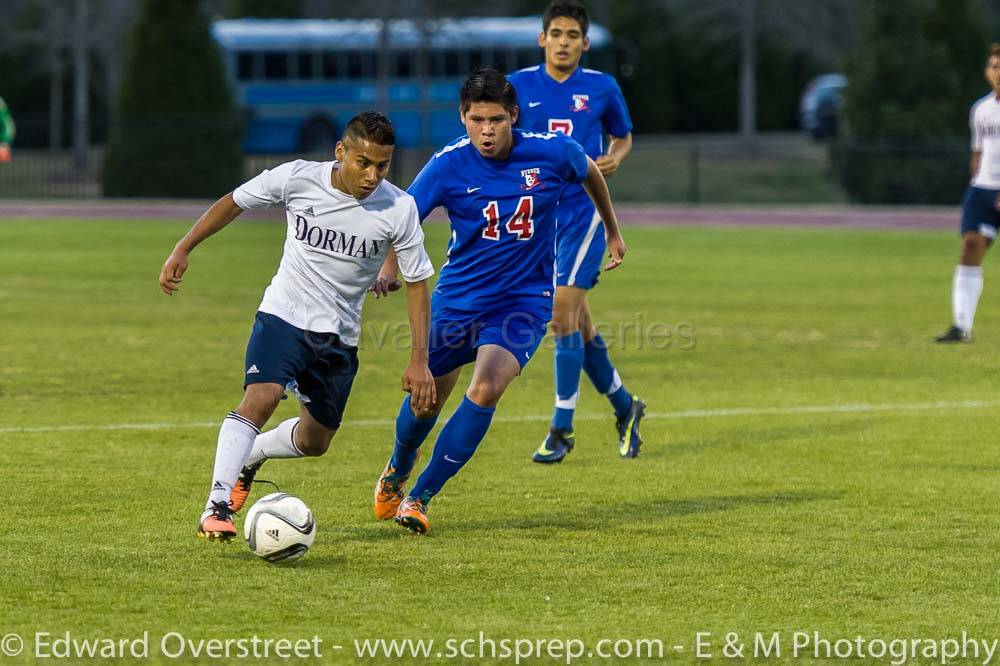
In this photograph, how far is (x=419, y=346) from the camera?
22.6 feet

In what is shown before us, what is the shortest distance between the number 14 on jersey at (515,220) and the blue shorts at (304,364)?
0.86m

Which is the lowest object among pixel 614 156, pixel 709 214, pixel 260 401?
pixel 709 214

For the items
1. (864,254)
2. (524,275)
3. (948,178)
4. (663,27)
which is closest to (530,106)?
(524,275)

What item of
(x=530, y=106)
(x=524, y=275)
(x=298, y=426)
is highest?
(x=530, y=106)

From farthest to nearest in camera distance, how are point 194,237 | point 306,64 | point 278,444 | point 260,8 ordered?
point 260,8
point 306,64
point 278,444
point 194,237

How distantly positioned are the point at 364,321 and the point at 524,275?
29.6ft

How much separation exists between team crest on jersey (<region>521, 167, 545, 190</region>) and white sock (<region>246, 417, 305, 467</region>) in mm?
1445

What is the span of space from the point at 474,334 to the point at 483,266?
1.01 ft

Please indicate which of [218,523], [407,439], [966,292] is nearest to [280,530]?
[218,523]

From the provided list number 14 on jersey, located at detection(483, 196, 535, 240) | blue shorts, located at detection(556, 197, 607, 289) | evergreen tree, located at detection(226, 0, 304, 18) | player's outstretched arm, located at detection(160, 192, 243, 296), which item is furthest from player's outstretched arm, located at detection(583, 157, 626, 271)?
evergreen tree, located at detection(226, 0, 304, 18)

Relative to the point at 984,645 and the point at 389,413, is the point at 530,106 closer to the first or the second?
the point at 389,413

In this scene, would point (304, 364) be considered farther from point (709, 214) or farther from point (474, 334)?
point (709, 214)

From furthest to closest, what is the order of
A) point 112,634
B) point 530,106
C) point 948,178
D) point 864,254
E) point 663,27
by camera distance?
point 663,27, point 948,178, point 864,254, point 530,106, point 112,634

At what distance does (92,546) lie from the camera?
6699 mm
